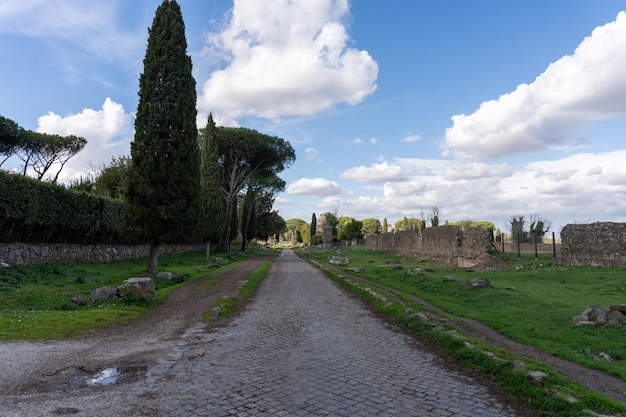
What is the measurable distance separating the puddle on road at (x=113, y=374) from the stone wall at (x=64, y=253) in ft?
46.2

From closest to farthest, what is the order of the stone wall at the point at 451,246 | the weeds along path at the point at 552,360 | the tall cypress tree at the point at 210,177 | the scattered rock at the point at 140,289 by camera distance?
the weeds along path at the point at 552,360 < the scattered rock at the point at 140,289 < the stone wall at the point at 451,246 < the tall cypress tree at the point at 210,177

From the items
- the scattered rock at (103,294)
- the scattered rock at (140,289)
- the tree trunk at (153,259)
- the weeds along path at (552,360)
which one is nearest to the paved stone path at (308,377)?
the weeds along path at (552,360)

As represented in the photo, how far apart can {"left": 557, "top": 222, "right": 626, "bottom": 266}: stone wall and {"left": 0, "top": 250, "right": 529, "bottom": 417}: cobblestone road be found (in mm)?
16402

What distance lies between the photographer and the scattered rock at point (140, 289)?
12641mm

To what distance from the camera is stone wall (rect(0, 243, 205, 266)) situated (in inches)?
689

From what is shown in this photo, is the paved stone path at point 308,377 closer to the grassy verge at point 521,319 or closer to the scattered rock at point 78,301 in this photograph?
the grassy verge at point 521,319

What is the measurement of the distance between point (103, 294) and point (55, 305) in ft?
4.06

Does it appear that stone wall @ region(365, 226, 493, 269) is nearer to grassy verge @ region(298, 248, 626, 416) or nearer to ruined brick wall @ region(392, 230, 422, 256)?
ruined brick wall @ region(392, 230, 422, 256)

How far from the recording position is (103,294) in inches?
492

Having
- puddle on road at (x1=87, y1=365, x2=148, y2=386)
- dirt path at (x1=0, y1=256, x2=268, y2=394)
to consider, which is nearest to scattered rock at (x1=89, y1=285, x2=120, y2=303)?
dirt path at (x1=0, y1=256, x2=268, y2=394)

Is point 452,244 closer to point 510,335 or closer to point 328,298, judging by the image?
point 328,298

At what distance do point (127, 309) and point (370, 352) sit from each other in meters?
7.23

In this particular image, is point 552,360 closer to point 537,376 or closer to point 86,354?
point 537,376

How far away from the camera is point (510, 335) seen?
9.11 metres
